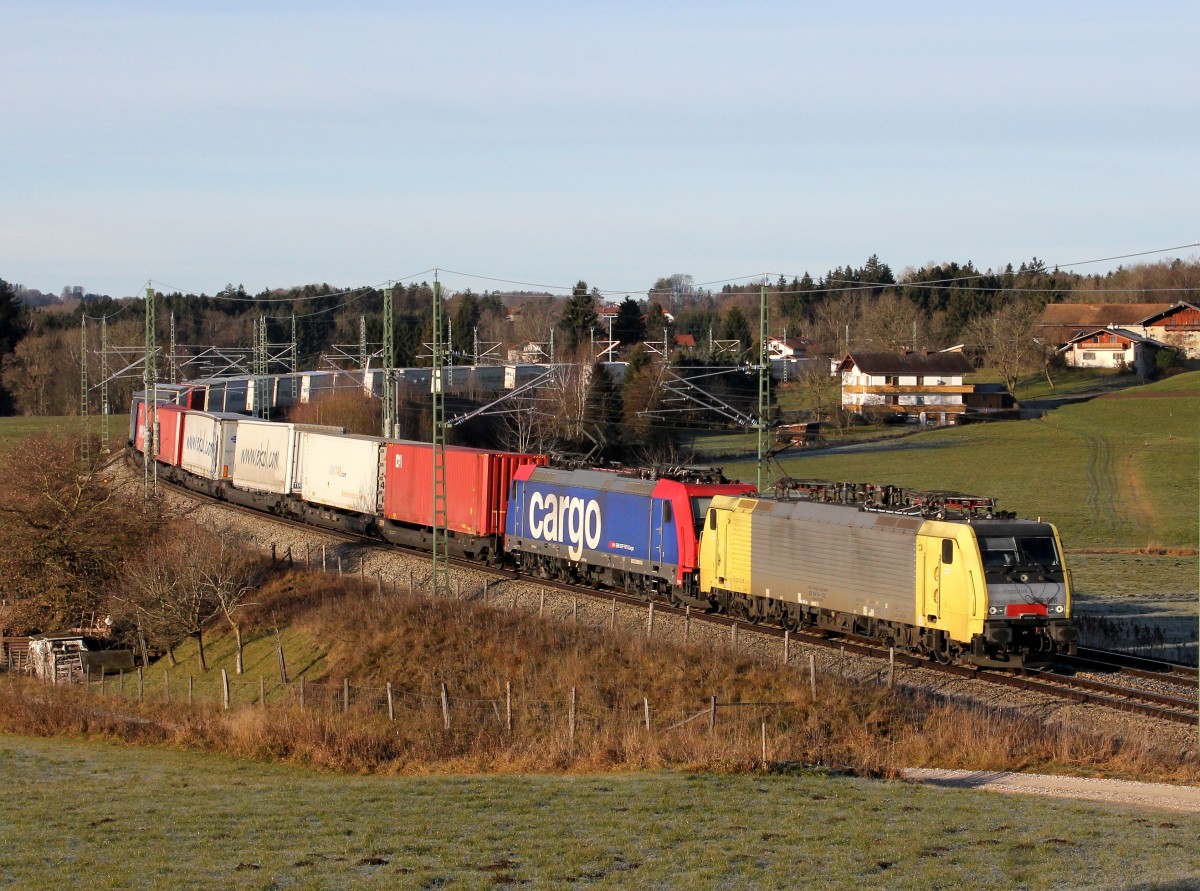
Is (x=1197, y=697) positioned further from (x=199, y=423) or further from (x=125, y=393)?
(x=125, y=393)

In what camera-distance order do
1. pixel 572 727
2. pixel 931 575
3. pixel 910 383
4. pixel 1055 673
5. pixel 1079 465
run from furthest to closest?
pixel 910 383, pixel 1079 465, pixel 1055 673, pixel 931 575, pixel 572 727

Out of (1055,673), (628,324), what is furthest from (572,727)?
(628,324)

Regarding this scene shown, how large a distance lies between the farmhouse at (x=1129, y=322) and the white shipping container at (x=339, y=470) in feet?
299

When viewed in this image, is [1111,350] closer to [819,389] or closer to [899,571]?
[819,389]

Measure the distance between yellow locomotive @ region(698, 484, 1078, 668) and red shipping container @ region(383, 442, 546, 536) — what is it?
10.1m

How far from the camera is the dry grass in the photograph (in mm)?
21094

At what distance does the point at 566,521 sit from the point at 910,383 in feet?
243

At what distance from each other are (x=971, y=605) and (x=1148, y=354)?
361 ft

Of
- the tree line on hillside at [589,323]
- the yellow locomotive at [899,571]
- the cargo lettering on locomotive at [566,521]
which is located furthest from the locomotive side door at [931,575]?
the tree line on hillside at [589,323]

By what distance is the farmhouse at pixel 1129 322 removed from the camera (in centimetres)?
→ 12756

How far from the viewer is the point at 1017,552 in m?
24.5

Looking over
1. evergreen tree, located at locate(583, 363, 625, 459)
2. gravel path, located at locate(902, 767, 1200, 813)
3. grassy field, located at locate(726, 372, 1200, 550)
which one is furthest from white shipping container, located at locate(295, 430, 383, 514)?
gravel path, located at locate(902, 767, 1200, 813)

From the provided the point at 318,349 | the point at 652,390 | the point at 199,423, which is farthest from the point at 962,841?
the point at 318,349

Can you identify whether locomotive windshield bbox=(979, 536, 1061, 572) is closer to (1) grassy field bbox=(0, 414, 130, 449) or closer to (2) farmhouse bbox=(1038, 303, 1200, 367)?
(1) grassy field bbox=(0, 414, 130, 449)
